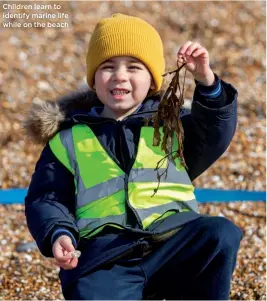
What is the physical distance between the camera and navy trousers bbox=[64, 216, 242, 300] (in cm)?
277

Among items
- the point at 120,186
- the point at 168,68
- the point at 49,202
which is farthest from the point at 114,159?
the point at 168,68

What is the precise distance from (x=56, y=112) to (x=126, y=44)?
466 millimetres

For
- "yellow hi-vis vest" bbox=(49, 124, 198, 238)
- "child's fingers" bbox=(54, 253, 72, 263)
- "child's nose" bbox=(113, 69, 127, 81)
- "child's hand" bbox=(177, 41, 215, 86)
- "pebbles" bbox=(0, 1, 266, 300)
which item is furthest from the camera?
"pebbles" bbox=(0, 1, 266, 300)

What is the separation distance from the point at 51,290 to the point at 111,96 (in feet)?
3.95

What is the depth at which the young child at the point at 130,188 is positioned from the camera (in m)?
2.81

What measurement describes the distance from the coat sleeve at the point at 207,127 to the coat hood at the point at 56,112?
0.25m

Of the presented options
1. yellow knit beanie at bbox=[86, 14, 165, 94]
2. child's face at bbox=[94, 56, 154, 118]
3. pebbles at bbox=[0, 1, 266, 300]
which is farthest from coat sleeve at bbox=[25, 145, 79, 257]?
pebbles at bbox=[0, 1, 266, 300]

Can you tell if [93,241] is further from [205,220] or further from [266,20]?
[266,20]

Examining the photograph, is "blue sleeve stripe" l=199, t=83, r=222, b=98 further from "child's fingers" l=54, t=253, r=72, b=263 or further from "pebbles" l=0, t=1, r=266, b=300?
"child's fingers" l=54, t=253, r=72, b=263

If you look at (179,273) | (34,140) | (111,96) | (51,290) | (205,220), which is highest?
(111,96)

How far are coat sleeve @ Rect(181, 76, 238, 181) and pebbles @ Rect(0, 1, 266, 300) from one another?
0.62 m

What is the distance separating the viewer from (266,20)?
7.73 m

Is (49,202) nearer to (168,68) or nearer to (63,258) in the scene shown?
(63,258)

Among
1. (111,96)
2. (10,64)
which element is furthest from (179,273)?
(10,64)
